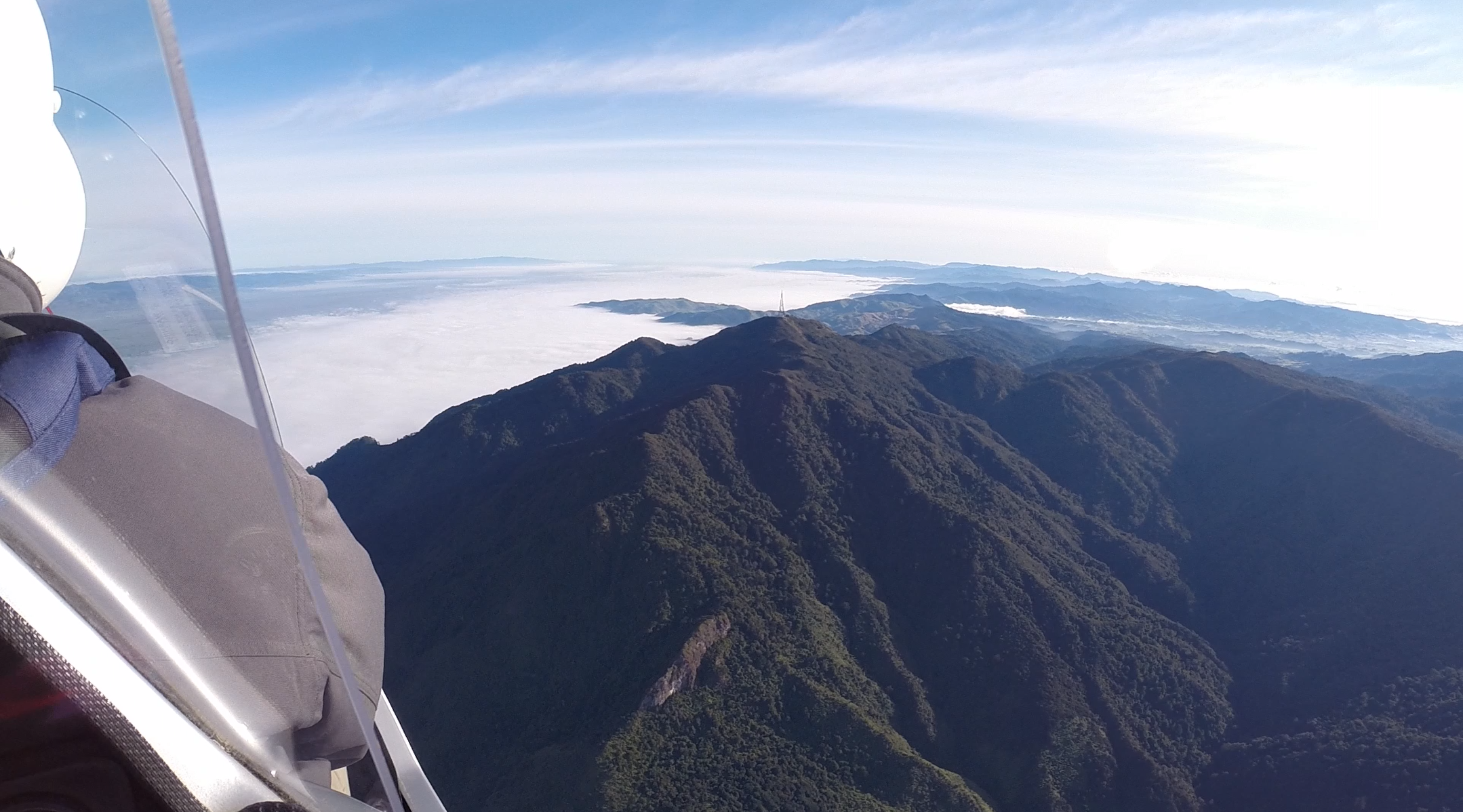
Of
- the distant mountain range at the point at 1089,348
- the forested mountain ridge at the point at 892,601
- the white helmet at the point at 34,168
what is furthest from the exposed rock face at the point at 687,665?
the distant mountain range at the point at 1089,348

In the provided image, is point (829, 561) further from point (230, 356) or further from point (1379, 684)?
point (230, 356)

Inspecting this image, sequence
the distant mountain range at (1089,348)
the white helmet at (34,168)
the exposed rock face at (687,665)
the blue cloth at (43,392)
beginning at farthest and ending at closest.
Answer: the distant mountain range at (1089,348) < the exposed rock face at (687,665) < the white helmet at (34,168) < the blue cloth at (43,392)

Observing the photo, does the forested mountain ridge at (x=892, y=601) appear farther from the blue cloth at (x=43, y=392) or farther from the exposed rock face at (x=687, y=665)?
the blue cloth at (x=43, y=392)

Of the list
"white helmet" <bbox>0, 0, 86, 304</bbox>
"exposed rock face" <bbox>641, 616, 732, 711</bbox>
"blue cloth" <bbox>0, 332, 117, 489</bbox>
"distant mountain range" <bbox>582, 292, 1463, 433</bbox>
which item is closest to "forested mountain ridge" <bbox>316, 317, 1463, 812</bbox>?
"exposed rock face" <bbox>641, 616, 732, 711</bbox>

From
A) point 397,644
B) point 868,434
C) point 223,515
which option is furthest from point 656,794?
point 868,434

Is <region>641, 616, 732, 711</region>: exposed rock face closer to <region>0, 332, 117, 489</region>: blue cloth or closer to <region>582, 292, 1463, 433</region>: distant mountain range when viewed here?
<region>0, 332, 117, 489</region>: blue cloth

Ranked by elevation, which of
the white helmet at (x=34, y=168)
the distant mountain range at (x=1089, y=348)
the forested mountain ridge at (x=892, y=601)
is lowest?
the forested mountain ridge at (x=892, y=601)
